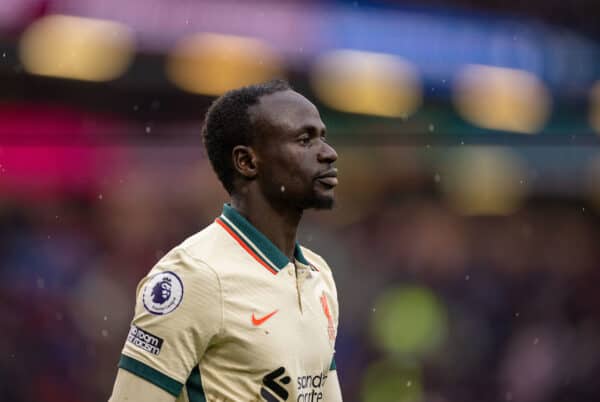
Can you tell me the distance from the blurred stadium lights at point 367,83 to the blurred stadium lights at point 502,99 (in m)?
0.47

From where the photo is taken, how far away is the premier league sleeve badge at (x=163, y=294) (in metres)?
2.81

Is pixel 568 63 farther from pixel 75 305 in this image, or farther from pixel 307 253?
pixel 307 253

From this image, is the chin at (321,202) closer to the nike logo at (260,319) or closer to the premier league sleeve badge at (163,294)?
the nike logo at (260,319)

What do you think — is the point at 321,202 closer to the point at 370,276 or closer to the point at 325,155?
the point at 325,155

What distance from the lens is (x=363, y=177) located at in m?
9.45

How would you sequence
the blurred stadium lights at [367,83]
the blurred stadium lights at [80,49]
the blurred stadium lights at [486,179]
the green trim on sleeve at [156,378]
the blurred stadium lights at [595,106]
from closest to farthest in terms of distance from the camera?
the green trim on sleeve at [156,378], the blurred stadium lights at [80,49], the blurred stadium lights at [367,83], the blurred stadium lights at [486,179], the blurred stadium lights at [595,106]

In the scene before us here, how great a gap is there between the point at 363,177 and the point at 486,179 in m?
1.32

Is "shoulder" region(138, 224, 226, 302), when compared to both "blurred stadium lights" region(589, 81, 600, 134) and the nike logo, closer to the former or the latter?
the nike logo

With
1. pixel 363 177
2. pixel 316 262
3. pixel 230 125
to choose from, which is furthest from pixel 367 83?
pixel 230 125

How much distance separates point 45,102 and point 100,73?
48 centimetres

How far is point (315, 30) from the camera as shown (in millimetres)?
9203

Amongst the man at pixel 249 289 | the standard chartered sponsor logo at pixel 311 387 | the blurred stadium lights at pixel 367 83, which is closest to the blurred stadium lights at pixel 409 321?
the blurred stadium lights at pixel 367 83

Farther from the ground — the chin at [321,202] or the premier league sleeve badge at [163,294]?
the chin at [321,202]

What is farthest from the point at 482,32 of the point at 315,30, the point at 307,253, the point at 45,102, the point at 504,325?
the point at 307,253
